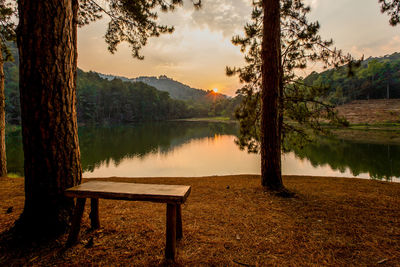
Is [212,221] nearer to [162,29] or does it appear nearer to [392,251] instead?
[392,251]

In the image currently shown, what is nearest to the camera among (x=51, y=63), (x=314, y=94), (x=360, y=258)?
(x=360, y=258)

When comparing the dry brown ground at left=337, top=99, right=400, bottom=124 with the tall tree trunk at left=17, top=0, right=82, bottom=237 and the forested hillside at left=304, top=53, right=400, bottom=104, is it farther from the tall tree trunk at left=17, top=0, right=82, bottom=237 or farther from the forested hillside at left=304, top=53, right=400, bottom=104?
the tall tree trunk at left=17, top=0, right=82, bottom=237

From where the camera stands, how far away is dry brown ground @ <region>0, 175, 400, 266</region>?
6.36ft

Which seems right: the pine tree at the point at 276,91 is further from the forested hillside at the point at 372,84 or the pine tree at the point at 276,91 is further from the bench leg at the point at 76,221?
the forested hillside at the point at 372,84

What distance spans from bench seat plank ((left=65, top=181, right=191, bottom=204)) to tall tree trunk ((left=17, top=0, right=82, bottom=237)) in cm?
34

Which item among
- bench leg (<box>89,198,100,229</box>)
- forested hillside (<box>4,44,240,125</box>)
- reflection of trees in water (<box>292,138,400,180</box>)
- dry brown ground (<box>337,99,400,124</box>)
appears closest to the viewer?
bench leg (<box>89,198,100,229</box>)

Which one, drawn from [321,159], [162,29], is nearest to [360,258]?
[162,29]

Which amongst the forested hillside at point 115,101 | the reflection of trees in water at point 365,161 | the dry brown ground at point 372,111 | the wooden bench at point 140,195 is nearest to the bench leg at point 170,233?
the wooden bench at point 140,195

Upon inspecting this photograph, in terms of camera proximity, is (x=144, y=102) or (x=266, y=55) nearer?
(x=266, y=55)

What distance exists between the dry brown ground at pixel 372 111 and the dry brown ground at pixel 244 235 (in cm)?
4168

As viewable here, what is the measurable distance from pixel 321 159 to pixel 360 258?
15465mm

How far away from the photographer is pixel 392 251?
6.88 ft

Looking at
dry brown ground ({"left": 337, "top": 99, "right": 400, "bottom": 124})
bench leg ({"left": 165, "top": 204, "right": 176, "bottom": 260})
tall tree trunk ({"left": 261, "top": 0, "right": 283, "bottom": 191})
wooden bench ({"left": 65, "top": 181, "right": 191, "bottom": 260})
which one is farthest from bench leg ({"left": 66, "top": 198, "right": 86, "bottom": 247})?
dry brown ground ({"left": 337, "top": 99, "right": 400, "bottom": 124})

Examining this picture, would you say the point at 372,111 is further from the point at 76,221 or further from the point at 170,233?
the point at 76,221
